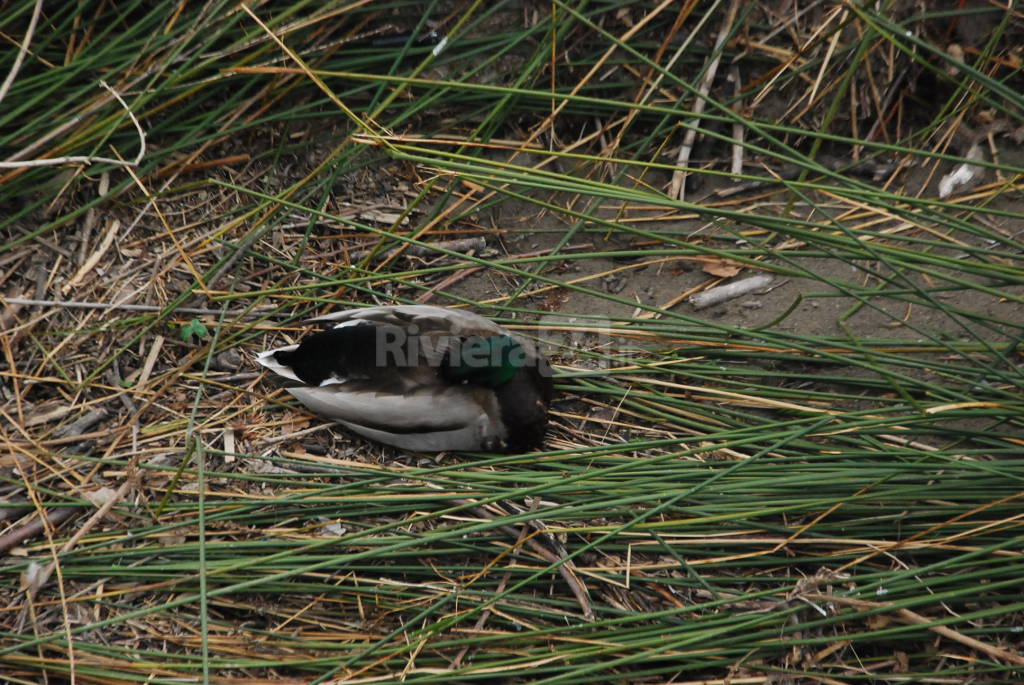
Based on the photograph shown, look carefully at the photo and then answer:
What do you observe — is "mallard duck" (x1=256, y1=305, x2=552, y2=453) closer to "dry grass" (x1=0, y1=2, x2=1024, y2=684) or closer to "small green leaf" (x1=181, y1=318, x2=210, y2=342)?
"dry grass" (x1=0, y1=2, x2=1024, y2=684)

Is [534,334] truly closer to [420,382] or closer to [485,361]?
[485,361]

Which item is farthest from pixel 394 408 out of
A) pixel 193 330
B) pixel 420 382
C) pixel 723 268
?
pixel 723 268

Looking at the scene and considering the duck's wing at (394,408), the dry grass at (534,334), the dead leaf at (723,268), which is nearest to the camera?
the dry grass at (534,334)

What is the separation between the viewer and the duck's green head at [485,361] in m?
2.68

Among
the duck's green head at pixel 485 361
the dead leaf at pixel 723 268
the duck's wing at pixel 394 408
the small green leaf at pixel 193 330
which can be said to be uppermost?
the dead leaf at pixel 723 268

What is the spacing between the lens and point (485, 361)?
106 inches

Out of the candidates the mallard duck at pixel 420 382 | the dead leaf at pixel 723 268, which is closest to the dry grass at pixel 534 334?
the dead leaf at pixel 723 268

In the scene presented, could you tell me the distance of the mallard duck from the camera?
2631mm

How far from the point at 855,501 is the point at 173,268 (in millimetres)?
2237

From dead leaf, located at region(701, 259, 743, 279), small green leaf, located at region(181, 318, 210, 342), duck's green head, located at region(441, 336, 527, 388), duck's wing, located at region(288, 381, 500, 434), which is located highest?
dead leaf, located at region(701, 259, 743, 279)

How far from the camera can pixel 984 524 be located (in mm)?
2119

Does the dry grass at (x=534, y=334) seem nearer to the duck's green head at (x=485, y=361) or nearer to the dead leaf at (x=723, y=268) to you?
the dead leaf at (x=723, y=268)

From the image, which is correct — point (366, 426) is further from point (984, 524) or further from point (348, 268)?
point (984, 524)

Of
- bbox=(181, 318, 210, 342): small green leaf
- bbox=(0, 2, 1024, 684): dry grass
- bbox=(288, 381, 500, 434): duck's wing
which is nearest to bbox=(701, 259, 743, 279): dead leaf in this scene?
bbox=(0, 2, 1024, 684): dry grass
